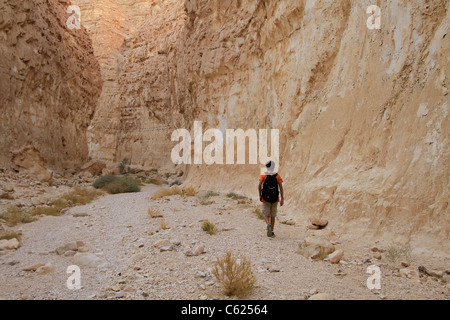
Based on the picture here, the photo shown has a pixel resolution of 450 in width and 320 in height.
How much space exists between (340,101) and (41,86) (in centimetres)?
1680

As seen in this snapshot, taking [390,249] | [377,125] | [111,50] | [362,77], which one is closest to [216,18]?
[362,77]

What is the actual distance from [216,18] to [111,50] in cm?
3135

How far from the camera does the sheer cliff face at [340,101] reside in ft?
15.4

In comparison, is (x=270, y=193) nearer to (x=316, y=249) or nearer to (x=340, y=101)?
(x=316, y=249)

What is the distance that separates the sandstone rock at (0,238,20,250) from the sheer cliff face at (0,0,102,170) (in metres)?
9.72

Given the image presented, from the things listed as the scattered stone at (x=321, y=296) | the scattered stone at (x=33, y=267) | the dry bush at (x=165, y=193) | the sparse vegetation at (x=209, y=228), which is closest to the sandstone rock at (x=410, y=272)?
the scattered stone at (x=321, y=296)

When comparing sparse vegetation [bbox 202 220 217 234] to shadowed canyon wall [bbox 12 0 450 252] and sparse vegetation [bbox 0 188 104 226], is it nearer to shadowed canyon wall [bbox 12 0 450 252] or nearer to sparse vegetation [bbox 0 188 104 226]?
shadowed canyon wall [bbox 12 0 450 252]

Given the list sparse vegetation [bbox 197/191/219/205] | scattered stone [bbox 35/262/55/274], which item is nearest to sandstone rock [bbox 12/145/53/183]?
sparse vegetation [bbox 197/191/219/205]

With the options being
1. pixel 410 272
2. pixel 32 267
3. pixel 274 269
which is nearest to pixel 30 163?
pixel 32 267

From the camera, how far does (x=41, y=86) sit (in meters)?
17.2

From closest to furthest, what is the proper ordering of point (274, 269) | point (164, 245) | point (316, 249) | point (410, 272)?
point (410, 272) → point (274, 269) → point (316, 249) → point (164, 245)

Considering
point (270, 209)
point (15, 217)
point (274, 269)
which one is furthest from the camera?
point (15, 217)

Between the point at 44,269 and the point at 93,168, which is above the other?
the point at 93,168
